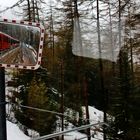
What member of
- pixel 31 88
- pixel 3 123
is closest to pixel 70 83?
pixel 31 88

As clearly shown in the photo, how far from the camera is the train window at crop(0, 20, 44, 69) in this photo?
2.97m

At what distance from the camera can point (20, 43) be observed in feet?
9.91

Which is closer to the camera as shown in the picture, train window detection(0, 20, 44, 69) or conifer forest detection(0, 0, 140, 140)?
train window detection(0, 20, 44, 69)

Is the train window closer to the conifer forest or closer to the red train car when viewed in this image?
the red train car

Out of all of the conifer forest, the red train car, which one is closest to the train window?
the red train car

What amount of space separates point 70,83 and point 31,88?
21.9ft

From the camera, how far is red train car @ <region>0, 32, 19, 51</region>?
297cm

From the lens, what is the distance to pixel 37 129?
24.5 meters

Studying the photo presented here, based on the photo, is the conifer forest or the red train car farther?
the conifer forest

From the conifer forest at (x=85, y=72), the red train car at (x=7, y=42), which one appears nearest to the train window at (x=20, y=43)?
the red train car at (x=7, y=42)

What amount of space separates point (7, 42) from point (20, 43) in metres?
0.11

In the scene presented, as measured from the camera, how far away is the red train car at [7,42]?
2967mm

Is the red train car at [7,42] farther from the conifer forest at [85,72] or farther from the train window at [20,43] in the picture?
the conifer forest at [85,72]

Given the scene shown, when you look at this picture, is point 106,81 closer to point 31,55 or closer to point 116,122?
point 116,122
